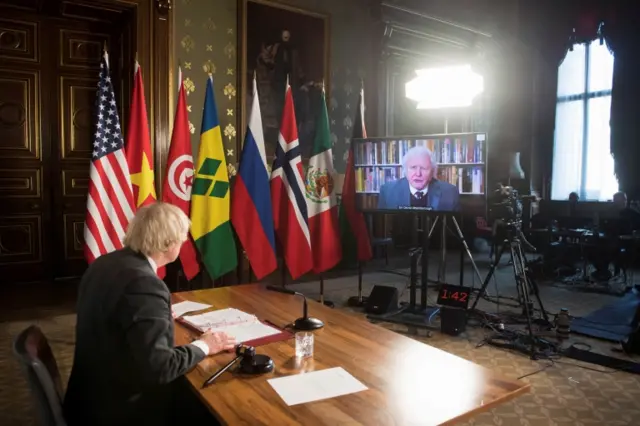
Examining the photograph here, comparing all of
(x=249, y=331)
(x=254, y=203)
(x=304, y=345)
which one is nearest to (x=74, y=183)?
(x=254, y=203)

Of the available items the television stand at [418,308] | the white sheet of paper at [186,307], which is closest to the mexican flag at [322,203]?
the television stand at [418,308]

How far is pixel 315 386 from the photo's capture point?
1.38 metres

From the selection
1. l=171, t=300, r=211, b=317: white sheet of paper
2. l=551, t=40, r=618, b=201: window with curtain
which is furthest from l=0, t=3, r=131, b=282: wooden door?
l=551, t=40, r=618, b=201: window with curtain

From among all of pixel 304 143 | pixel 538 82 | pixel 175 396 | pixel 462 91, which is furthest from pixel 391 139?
pixel 538 82

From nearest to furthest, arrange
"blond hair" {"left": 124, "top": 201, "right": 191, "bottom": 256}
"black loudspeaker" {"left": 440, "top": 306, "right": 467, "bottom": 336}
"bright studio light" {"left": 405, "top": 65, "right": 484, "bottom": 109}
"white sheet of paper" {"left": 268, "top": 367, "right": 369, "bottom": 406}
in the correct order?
"white sheet of paper" {"left": 268, "top": 367, "right": 369, "bottom": 406}
"blond hair" {"left": 124, "top": 201, "right": 191, "bottom": 256}
"black loudspeaker" {"left": 440, "top": 306, "right": 467, "bottom": 336}
"bright studio light" {"left": 405, "top": 65, "right": 484, "bottom": 109}

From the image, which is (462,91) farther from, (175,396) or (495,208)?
(175,396)

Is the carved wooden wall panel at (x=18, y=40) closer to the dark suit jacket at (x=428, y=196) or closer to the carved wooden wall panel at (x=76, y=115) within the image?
the carved wooden wall panel at (x=76, y=115)

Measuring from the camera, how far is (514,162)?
27.8 feet

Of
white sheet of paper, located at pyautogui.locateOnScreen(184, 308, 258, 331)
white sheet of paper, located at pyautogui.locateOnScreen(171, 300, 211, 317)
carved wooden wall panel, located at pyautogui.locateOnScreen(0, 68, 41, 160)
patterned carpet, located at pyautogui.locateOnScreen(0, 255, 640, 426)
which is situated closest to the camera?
white sheet of paper, located at pyautogui.locateOnScreen(184, 308, 258, 331)

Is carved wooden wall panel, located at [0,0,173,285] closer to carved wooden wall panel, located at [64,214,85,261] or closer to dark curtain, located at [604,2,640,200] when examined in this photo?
carved wooden wall panel, located at [64,214,85,261]

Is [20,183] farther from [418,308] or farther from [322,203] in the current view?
[418,308]

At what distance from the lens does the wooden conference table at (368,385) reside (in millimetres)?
1229

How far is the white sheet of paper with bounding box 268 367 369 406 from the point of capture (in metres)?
1.32

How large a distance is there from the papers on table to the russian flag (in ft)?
6.90
